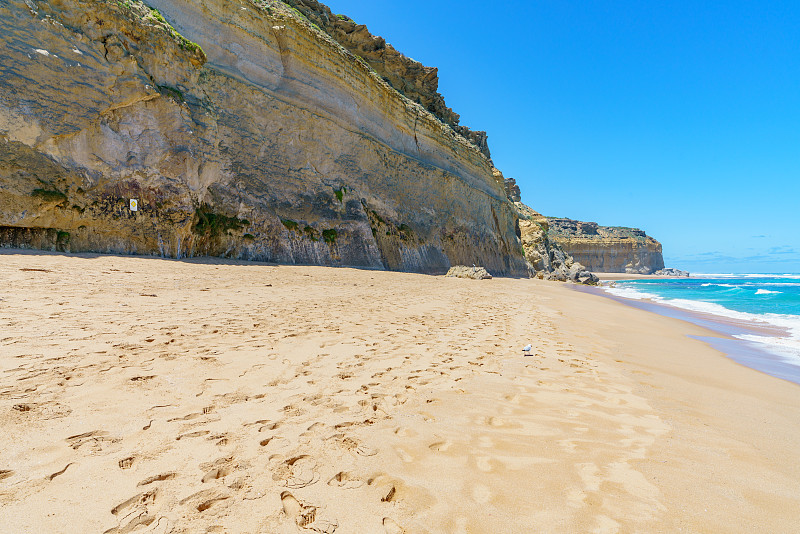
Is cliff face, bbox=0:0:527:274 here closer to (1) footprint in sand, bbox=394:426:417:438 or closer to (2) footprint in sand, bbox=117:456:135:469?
(2) footprint in sand, bbox=117:456:135:469

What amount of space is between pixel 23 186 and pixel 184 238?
3931mm

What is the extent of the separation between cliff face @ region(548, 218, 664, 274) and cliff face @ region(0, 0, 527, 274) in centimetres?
6341

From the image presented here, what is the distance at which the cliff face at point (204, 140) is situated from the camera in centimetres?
943

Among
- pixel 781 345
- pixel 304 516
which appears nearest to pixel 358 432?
pixel 304 516

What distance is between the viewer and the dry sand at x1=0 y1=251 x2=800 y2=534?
1637 mm

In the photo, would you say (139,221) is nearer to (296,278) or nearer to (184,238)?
(184,238)

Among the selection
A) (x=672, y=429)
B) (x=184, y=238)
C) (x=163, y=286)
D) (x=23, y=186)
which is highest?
(x=23, y=186)

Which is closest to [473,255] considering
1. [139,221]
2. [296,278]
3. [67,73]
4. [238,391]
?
[296,278]

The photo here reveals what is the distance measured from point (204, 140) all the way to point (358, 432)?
1391 centimetres

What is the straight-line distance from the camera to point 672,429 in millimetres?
2748

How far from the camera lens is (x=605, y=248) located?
81.6 m

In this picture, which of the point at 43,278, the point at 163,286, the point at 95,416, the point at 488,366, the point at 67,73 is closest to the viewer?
the point at 95,416

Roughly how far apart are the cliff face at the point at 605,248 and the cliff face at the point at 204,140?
208 feet

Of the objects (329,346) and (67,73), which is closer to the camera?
(329,346)
